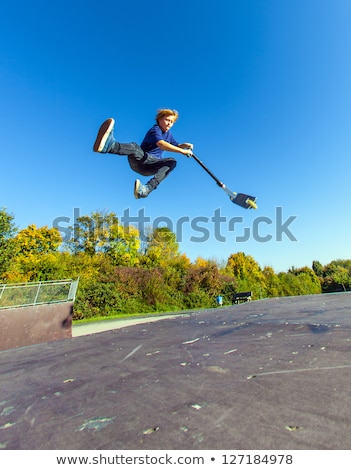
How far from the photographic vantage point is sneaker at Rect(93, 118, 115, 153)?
3.26 metres

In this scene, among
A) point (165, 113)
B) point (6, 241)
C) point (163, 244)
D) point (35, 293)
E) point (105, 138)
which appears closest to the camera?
point (105, 138)

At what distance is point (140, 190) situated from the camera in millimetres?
3697

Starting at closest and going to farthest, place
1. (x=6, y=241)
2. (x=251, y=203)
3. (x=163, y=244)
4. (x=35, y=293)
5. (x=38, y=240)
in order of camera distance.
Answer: (x=251, y=203) < (x=35, y=293) < (x=6, y=241) < (x=38, y=240) < (x=163, y=244)

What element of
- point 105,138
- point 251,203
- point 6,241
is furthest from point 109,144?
point 6,241

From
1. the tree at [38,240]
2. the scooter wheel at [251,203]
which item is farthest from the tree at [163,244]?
the scooter wheel at [251,203]

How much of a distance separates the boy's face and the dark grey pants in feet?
1.56

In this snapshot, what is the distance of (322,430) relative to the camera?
3.49 ft

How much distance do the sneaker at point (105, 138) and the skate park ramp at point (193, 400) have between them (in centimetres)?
257

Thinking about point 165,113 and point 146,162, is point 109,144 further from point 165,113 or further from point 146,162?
point 165,113

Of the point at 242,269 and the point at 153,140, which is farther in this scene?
the point at 242,269

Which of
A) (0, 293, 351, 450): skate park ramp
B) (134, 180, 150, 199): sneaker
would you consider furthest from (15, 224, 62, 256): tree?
(0, 293, 351, 450): skate park ramp

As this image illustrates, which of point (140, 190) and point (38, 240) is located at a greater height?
point (38, 240)

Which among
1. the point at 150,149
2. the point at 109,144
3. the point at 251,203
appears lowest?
the point at 251,203

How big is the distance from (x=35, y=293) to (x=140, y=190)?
5.33 meters
